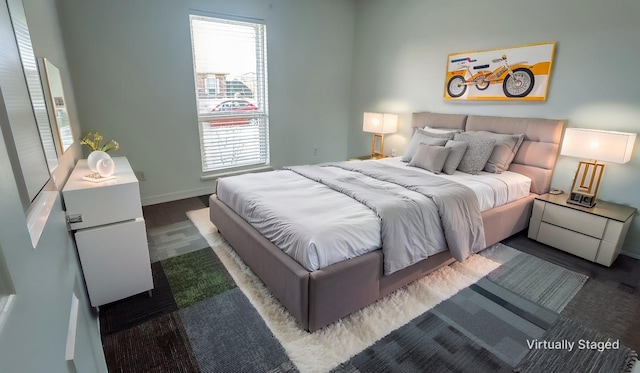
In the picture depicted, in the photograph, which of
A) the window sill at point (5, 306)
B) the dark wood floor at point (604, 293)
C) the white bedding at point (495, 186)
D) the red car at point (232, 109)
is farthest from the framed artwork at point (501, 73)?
the window sill at point (5, 306)

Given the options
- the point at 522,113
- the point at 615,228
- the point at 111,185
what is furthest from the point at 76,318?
the point at 522,113

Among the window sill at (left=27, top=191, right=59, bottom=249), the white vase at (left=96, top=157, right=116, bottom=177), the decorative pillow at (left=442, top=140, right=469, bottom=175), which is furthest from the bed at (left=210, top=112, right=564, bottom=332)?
the window sill at (left=27, top=191, right=59, bottom=249)

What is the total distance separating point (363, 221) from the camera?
2.04 meters

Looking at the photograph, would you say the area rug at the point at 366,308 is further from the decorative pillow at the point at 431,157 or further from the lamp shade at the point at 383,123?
the lamp shade at the point at 383,123

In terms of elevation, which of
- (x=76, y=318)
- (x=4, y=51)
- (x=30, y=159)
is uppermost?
(x=4, y=51)

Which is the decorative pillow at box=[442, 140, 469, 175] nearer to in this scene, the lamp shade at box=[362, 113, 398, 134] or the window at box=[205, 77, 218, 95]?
the lamp shade at box=[362, 113, 398, 134]

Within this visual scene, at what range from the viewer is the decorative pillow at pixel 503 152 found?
327 cm

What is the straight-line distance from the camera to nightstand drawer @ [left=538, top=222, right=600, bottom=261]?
8.93ft

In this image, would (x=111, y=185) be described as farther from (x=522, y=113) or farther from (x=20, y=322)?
(x=522, y=113)

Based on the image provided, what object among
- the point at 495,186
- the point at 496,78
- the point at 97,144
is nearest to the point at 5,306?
the point at 97,144

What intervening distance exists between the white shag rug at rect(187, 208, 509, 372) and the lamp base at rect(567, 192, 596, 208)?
2.91 feet

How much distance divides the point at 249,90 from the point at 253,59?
0.43 meters

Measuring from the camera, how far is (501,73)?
3.45 m

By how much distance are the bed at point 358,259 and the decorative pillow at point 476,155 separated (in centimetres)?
33
